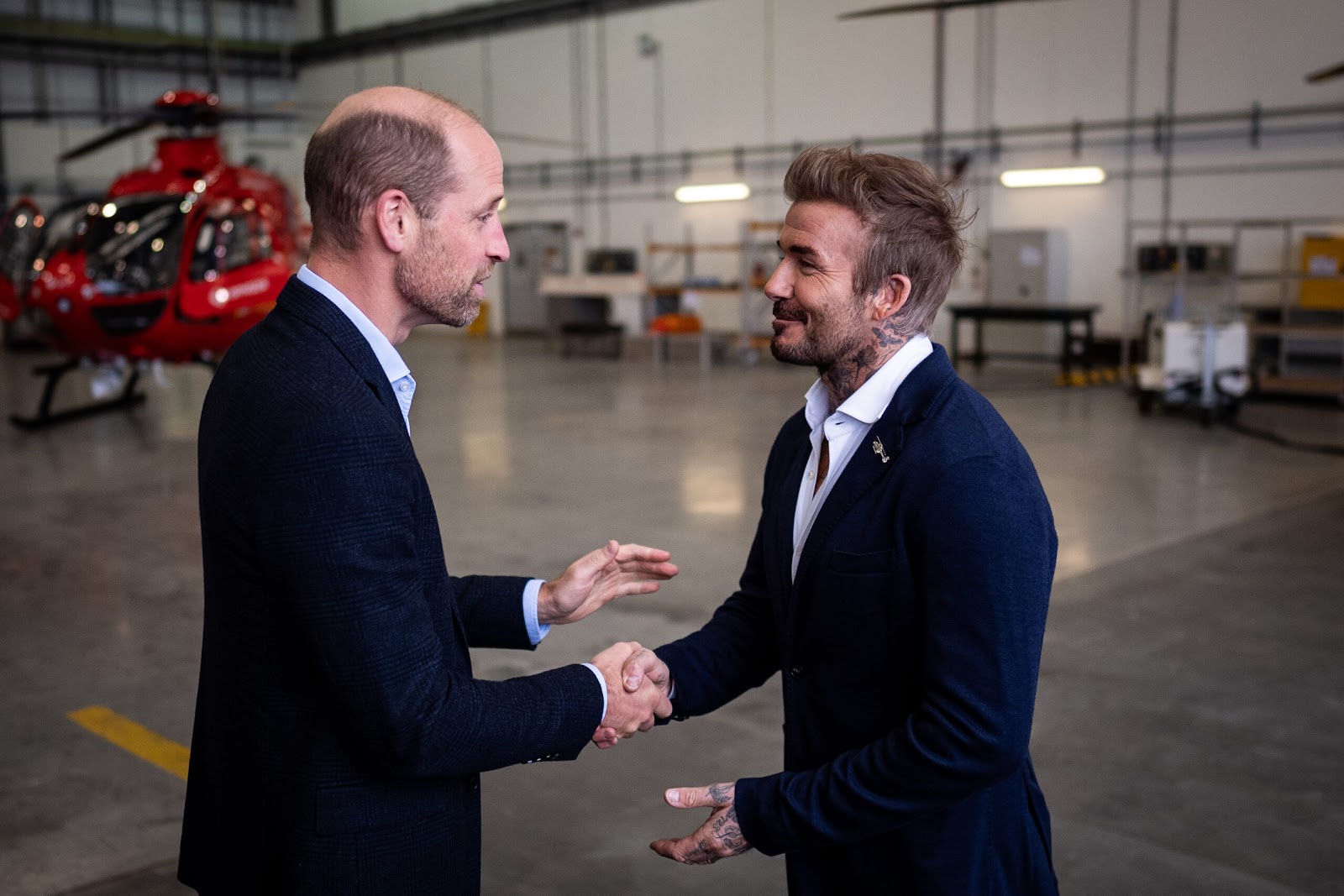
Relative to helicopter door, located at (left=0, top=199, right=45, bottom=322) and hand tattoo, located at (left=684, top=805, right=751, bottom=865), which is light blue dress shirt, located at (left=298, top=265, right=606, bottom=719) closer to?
hand tattoo, located at (left=684, top=805, right=751, bottom=865)

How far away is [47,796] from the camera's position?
3.54 m

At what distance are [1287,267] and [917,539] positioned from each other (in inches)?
534

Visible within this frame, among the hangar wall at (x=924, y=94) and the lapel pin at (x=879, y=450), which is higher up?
the hangar wall at (x=924, y=94)

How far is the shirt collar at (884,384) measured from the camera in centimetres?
172

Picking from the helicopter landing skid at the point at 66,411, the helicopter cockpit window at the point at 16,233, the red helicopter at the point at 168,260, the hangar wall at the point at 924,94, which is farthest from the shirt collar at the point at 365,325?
the helicopter cockpit window at the point at 16,233

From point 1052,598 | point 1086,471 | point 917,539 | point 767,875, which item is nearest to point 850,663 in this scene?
point 917,539

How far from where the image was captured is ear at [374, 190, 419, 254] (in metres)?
1.48

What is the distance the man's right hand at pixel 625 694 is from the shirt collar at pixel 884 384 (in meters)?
0.50

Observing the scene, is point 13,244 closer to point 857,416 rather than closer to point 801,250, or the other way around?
point 801,250

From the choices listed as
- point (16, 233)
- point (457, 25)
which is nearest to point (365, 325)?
point (16, 233)

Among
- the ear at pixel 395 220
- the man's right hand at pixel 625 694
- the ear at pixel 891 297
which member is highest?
the ear at pixel 395 220

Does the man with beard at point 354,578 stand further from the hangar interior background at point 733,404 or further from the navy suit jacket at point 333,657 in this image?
the hangar interior background at point 733,404

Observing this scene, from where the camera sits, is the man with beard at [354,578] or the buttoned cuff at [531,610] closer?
the man with beard at [354,578]

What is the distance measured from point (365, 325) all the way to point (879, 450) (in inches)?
29.5
